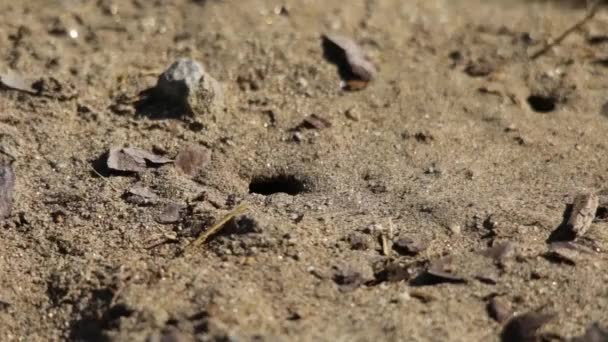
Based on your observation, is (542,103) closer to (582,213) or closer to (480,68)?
(480,68)

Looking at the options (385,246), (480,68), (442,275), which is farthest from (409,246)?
(480,68)

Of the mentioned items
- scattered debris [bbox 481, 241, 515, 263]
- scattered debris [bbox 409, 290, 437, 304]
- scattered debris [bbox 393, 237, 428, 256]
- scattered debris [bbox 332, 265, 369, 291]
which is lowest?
scattered debris [bbox 332, 265, 369, 291]

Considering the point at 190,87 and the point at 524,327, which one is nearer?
the point at 524,327

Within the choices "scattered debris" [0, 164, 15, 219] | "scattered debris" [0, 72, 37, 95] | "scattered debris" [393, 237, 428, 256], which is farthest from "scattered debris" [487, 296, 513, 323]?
"scattered debris" [0, 72, 37, 95]

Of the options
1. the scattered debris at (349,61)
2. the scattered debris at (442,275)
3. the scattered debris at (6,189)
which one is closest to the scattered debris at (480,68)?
the scattered debris at (349,61)

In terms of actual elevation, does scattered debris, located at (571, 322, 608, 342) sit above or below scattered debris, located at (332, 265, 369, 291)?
above

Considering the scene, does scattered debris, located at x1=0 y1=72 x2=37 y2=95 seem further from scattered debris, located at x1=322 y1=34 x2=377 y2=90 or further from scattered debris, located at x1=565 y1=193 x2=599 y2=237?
scattered debris, located at x1=565 y1=193 x2=599 y2=237

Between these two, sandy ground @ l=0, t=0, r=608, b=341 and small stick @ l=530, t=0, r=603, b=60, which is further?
small stick @ l=530, t=0, r=603, b=60
